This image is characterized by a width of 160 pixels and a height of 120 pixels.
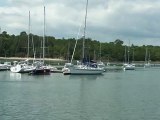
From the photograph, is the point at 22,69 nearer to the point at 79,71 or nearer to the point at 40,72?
the point at 40,72

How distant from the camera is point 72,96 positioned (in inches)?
2420

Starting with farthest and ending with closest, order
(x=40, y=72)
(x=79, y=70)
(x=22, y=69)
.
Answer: (x=22, y=69) < (x=40, y=72) < (x=79, y=70)

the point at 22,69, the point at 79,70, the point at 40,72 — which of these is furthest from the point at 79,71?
the point at 22,69

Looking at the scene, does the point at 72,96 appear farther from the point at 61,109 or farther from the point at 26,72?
the point at 26,72

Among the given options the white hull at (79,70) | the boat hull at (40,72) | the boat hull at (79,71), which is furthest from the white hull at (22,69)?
the white hull at (79,70)

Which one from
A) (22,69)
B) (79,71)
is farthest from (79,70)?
(22,69)

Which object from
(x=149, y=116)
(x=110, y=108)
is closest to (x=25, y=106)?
(x=110, y=108)

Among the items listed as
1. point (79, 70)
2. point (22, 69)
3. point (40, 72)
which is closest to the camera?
point (79, 70)

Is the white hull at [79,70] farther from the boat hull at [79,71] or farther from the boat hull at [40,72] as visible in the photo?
the boat hull at [40,72]

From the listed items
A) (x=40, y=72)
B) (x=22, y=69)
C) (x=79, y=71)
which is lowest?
(x=40, y=72)

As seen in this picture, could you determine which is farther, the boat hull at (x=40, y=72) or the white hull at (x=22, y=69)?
the white hull at (x=22, y=69)

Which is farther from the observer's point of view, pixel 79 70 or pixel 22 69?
pixel 22 69

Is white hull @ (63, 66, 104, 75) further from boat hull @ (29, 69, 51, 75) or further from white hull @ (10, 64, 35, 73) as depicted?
white hull @ (10, 64, 35, 73)

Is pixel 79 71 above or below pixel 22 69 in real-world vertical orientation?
below
